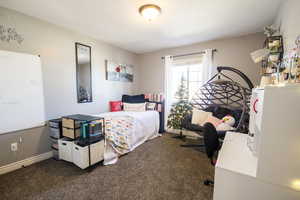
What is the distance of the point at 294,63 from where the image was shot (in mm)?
938

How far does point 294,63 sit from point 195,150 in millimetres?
2256

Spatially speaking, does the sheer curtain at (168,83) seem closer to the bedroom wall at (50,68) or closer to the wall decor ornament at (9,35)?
the bedroom wall at (50,68)

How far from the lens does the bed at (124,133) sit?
7.63ft

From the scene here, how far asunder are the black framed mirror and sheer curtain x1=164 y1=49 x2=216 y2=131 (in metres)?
2.01

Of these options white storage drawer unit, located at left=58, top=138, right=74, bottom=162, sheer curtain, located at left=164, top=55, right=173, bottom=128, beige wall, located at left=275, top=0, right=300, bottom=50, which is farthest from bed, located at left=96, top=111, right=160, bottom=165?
beige wall, located at left=275, top=0, right=300, bottom=50

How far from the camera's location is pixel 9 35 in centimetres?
193

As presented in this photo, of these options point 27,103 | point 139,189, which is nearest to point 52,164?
point 27,103

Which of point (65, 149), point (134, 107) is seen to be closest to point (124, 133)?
point (65, 149)

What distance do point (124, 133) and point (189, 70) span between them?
7.90 ft

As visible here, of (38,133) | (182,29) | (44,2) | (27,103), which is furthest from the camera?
(182,29)

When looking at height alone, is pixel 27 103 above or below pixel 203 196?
above

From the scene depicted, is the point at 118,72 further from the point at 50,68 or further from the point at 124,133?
the point at 124,133

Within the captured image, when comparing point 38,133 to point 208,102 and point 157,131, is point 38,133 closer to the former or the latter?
point 157,131

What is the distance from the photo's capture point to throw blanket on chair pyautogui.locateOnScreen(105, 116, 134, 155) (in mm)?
2352
